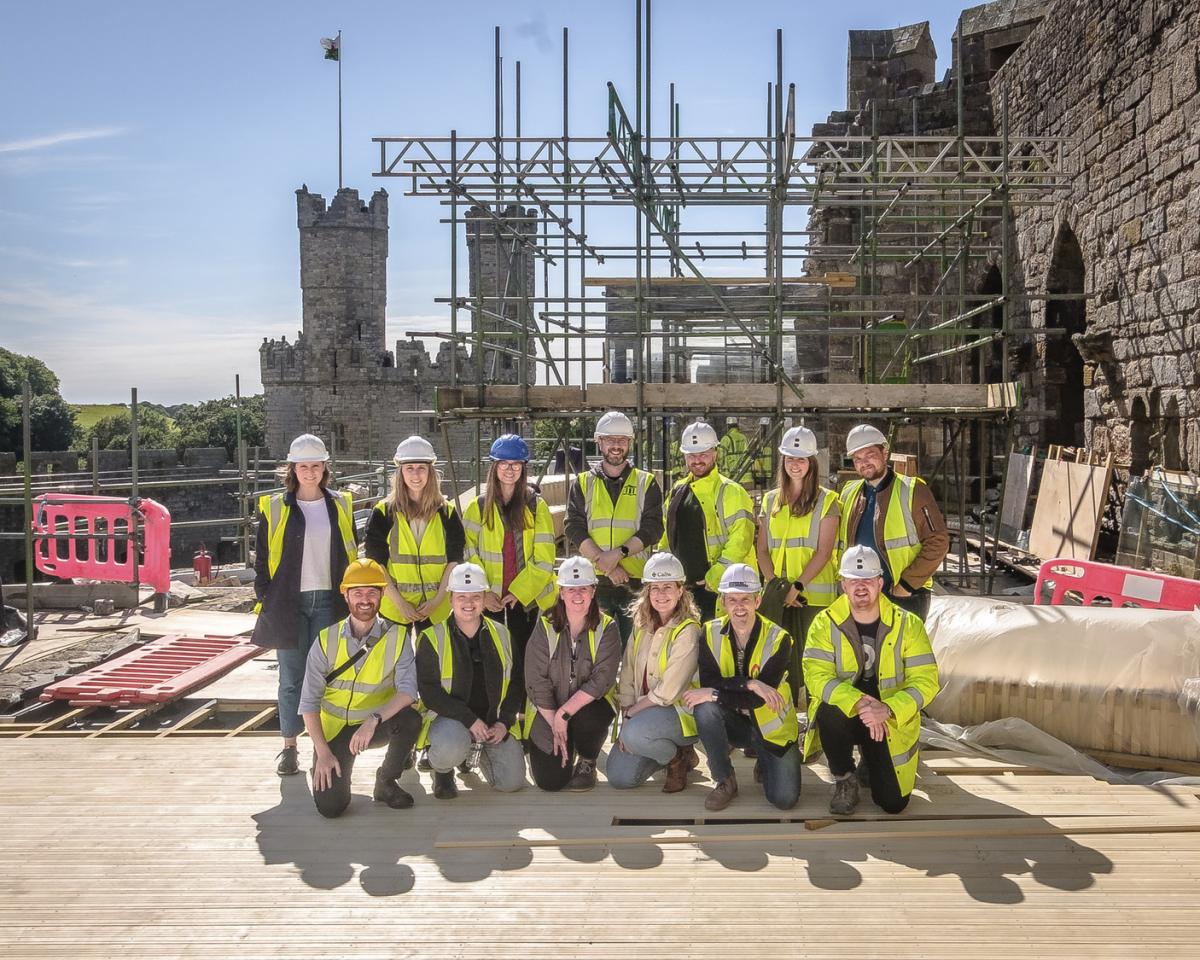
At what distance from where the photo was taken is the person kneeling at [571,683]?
460cm

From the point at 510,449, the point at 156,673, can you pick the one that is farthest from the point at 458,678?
the point at 156,673

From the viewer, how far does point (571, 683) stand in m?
4.68

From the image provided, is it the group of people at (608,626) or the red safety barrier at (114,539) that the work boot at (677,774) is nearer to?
the group of people at (608,626)

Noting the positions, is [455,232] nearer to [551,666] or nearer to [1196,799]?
[551,666]

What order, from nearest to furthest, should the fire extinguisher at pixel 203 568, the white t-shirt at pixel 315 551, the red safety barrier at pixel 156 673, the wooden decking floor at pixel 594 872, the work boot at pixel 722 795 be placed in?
the wooden decking floor at pixel 594 872 < the work boot at pixel 722 795 < the white t-shirt at pixel 315 551 < the red safety barrier at pixel 156 673 < the fire extinguisher at pixel 203 568

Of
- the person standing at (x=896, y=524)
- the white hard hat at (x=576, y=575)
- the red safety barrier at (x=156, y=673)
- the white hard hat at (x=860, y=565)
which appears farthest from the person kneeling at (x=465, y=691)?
the red safety barrier at (x=156, y=673)

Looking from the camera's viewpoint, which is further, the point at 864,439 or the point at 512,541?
the point at 512,541

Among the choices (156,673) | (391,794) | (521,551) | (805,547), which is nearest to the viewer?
(391,794)

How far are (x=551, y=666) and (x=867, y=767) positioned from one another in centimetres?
138

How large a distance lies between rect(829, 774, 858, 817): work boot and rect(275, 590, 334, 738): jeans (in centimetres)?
237

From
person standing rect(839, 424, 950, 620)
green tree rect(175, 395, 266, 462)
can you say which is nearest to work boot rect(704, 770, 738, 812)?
person standing rect(839, 424, 950, 620)

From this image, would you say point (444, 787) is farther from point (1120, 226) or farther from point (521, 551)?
point (1120, 226)

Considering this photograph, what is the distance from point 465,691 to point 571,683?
46cm

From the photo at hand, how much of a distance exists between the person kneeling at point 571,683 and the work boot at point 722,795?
0.55 m
